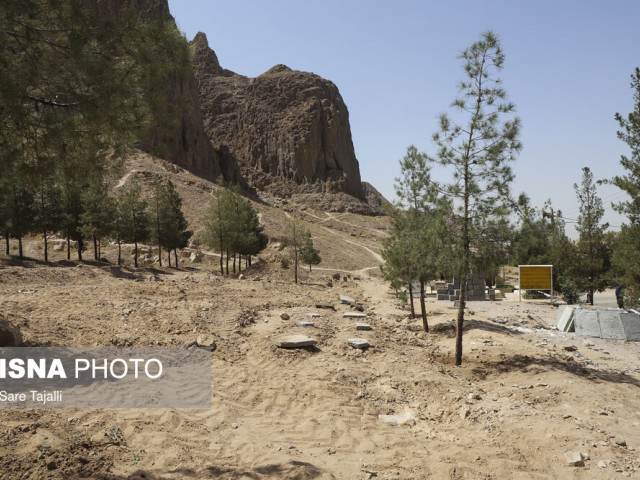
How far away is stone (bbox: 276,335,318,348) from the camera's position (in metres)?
12.5

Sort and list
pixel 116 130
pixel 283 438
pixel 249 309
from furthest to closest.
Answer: pixel 249 309, pixel 283 438, pixel 116 130

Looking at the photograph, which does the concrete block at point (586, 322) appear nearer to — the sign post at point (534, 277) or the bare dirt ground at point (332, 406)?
the bare dirt ground at point (332, 406)

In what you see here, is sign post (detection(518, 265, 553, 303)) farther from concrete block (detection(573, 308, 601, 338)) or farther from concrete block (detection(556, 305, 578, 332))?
concrete block (detection(573, 308, 601, 338))

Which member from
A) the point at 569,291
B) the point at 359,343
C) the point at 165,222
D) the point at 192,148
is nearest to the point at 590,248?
the point at 569,291

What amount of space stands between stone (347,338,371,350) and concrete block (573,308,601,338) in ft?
33.5

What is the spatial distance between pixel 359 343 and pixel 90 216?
2966 cm

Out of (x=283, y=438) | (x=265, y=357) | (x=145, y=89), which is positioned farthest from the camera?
(x=265, y=357)

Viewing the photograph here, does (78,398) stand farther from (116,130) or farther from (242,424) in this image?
(116,130)

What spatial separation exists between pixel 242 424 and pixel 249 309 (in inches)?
384

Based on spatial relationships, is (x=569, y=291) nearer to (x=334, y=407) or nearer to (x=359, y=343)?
(x=359, y=343)

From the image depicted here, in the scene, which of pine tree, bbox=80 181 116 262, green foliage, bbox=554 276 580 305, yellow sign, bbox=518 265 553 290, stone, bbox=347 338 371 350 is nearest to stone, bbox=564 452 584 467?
stone, bbox=347 338 371 350

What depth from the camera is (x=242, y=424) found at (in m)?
7.87

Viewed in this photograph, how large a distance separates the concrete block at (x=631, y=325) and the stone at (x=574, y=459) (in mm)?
12190

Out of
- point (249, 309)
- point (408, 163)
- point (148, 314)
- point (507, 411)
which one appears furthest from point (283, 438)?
point (408, 163)
